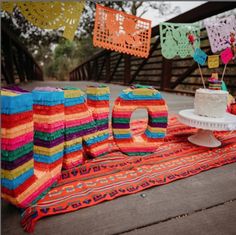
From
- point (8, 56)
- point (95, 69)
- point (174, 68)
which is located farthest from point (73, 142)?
point (95, 69)

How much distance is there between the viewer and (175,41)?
1824mm

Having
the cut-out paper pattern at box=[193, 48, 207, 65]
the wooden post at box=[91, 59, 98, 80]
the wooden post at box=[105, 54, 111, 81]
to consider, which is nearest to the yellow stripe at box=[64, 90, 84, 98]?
the cut-out paper pattern at box=[193, 48, 207, 65]

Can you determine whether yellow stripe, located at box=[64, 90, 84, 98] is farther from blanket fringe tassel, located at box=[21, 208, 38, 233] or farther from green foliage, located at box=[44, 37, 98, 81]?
green foliage, located at box=[44, 37, 98, 81]

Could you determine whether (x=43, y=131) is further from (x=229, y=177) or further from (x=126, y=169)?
(x=229, y=177)

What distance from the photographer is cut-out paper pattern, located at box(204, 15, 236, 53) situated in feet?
6.33

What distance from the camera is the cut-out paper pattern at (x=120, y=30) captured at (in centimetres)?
150

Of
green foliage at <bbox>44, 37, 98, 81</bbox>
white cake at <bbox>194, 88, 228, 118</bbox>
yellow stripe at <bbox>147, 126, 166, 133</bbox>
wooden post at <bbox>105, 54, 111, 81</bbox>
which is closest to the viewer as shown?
yellow stripe at <bbox>147, 126, 166, 133</bbox>

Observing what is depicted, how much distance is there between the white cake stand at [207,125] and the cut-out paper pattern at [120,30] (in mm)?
604

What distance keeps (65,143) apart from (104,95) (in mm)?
395

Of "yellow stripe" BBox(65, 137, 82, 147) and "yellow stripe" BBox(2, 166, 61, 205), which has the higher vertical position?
"yellow stripe" BBox(65, 137, 82, 147)

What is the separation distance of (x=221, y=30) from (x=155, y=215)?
6.16 feet

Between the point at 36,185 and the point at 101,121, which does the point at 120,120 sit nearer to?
the point at 101,121

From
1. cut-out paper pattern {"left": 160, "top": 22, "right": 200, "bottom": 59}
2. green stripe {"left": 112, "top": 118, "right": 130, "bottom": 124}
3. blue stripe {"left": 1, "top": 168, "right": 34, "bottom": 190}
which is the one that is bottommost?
blue stripe {"left": 1, "top": 168, "right": 34, "bottom": 190}

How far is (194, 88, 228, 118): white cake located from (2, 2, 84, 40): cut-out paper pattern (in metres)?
1.06
